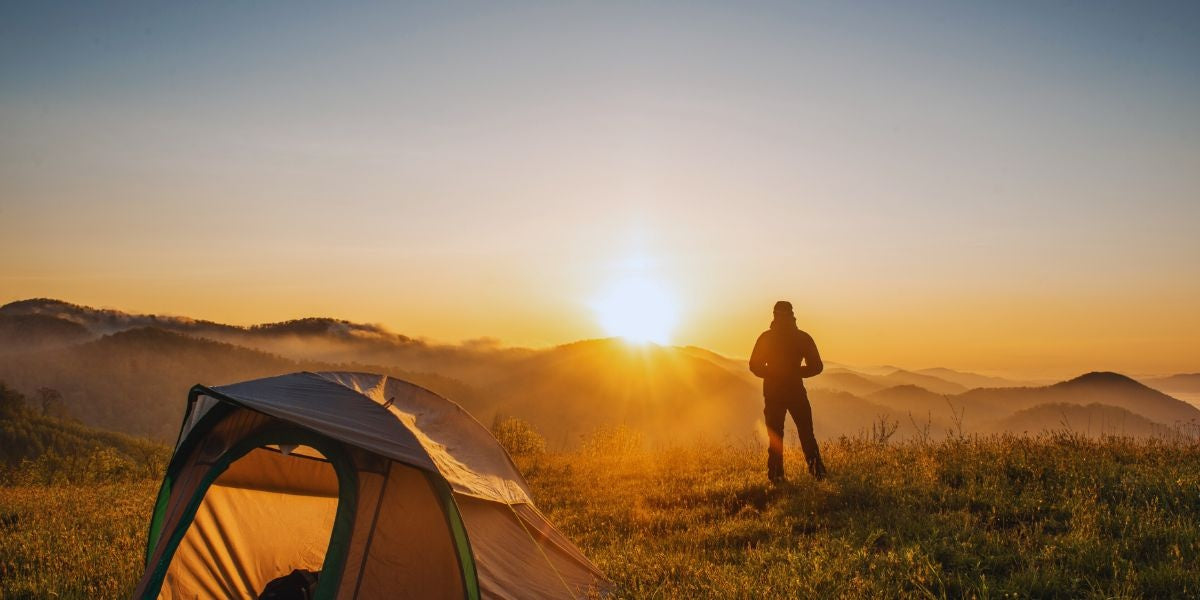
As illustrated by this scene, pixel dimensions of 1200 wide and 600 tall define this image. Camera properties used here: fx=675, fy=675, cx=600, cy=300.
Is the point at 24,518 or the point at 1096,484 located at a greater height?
the point at 1096,484

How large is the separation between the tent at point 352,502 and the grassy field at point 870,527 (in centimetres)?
96

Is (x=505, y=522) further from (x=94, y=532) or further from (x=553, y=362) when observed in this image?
(x=553, y=362)

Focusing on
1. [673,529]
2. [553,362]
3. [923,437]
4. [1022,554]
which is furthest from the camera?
[553,362]

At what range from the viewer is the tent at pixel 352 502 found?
599cm

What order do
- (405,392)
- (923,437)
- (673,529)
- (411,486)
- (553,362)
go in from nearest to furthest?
(411,486) < (405,392) < (673,529) < (923,437) < (553,362)

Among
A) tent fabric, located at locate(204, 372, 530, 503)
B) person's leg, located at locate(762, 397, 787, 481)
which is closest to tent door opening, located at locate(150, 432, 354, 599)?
tent fabric, located at locate(204, 372, 530, 503)

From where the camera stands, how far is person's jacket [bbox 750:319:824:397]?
1125 cm

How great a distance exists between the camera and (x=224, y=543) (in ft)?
24.9

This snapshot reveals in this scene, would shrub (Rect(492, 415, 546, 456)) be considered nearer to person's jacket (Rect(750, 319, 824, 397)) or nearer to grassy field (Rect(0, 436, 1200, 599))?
grassy field (Rect(0, 436, 1200, 599))

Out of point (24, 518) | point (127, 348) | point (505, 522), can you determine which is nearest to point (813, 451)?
point (505, 522)

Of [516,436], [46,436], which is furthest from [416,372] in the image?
[516,436]

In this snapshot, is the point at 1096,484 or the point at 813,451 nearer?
the point at 1096,484

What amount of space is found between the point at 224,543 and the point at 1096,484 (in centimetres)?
1050

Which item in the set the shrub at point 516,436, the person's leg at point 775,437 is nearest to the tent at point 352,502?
the person's leg at point 775,437
